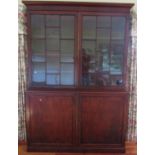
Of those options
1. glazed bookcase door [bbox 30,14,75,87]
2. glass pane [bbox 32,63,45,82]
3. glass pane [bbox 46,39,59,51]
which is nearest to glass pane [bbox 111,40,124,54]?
glazed bookcase door [bbox 30,14,75,87]

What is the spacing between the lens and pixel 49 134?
3.17 m

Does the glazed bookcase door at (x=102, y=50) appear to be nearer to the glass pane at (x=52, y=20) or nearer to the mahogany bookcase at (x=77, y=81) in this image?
the mahogany bookcase at (x=77, y=81)

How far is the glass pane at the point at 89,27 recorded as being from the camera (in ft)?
9.98

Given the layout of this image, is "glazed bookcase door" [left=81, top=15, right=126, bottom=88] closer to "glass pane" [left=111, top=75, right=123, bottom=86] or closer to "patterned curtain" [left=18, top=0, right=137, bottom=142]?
"glass pane" [left=111, top=75, right=123, bottom=86]

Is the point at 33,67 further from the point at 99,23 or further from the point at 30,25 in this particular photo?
the point at 99,23

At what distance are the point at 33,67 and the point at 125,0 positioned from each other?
164 cm

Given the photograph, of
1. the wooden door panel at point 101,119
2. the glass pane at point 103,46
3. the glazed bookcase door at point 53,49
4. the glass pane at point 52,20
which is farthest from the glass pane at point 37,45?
the wooden door panel at point 101,119

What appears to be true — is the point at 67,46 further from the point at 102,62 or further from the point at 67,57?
the point at 102,62

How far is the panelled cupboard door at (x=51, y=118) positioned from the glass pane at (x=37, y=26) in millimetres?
822

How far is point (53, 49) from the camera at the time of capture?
10.2ft

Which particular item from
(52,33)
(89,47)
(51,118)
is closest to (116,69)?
(89,47)

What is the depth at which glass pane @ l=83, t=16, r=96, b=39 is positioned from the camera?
9.98 ft
